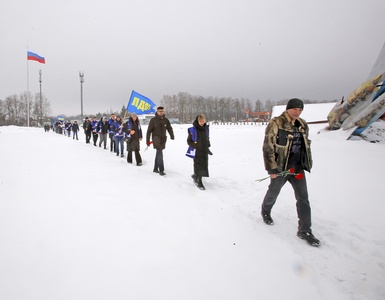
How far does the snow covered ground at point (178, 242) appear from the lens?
2.19m

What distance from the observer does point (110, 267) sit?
2354 millimetres

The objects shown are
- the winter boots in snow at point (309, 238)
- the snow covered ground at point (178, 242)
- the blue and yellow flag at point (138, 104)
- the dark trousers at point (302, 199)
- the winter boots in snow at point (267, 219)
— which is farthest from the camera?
the blue and yellow flag at point (138, 104)

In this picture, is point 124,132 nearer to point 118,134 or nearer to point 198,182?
point 118,134

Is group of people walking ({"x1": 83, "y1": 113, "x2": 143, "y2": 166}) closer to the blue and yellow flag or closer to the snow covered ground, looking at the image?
the blue and yellow flag

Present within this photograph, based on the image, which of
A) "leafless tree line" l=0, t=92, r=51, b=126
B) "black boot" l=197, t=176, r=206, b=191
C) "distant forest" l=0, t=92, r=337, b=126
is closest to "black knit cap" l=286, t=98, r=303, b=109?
"black boot" l=197, t=176, r=206, b=191

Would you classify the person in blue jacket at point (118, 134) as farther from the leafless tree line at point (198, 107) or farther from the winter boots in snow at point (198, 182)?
the leafless tree line at point (198, 107)

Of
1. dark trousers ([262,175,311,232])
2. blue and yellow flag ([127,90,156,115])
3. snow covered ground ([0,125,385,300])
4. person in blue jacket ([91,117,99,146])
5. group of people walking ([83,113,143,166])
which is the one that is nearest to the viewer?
snow covered ground ([0,125,385,300])

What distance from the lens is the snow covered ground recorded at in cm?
219

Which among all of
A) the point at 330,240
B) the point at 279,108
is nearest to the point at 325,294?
the point at 330,240

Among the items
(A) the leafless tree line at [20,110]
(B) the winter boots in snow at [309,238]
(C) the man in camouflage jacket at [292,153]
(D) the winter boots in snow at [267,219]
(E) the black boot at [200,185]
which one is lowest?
(B) the winter boots in snow at [309,238]

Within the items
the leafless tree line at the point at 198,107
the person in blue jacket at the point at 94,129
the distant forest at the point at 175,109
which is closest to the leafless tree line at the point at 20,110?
the distant forest at the point at 175,109

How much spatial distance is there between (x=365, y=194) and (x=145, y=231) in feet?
16.7

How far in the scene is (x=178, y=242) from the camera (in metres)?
2.93

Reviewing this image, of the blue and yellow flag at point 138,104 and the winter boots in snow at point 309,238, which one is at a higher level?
the blue and yellow flag at point 138,104
